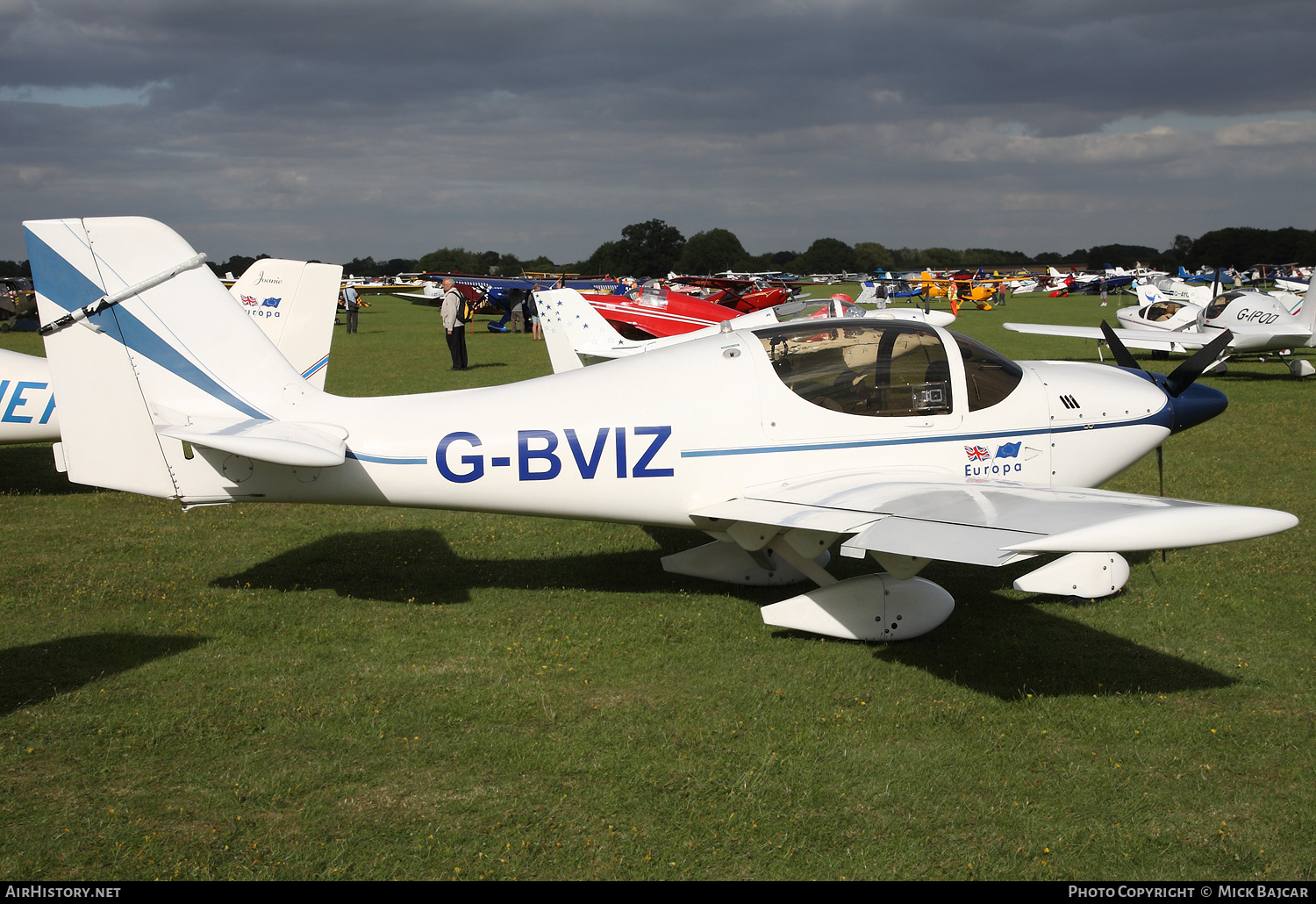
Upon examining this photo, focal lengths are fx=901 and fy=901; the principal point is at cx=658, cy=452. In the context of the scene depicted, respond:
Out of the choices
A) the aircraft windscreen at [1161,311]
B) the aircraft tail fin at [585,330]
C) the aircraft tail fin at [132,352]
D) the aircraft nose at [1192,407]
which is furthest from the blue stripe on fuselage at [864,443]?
the aircraft windscreen at [1161,311]

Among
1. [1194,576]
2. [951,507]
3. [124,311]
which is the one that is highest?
[124,311]

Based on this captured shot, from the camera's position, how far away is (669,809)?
154 inches

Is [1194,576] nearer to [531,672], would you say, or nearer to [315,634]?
[531,672]

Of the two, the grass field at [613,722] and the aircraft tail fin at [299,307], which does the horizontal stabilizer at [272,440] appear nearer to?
the grass field at [613,722]

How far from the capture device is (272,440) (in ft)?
16.8

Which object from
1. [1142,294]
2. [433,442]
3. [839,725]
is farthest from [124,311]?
[1142,294]

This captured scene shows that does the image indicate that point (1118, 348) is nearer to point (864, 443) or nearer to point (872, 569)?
point (872, 569)

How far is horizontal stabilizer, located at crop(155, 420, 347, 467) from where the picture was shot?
16.4 ft

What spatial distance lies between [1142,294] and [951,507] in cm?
2720

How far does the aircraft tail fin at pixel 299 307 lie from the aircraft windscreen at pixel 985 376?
6.35 m

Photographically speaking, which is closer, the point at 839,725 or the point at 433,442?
the point at 839,725

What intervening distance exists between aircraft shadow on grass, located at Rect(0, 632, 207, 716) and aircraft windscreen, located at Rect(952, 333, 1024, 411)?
5259 millimetres

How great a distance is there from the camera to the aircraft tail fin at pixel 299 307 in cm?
934

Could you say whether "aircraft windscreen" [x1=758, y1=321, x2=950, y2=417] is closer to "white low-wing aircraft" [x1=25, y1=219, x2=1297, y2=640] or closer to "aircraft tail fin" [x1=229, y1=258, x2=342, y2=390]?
"white low-wing aircraft" [x1=25, y1=219, x2=1297, y2=640]
